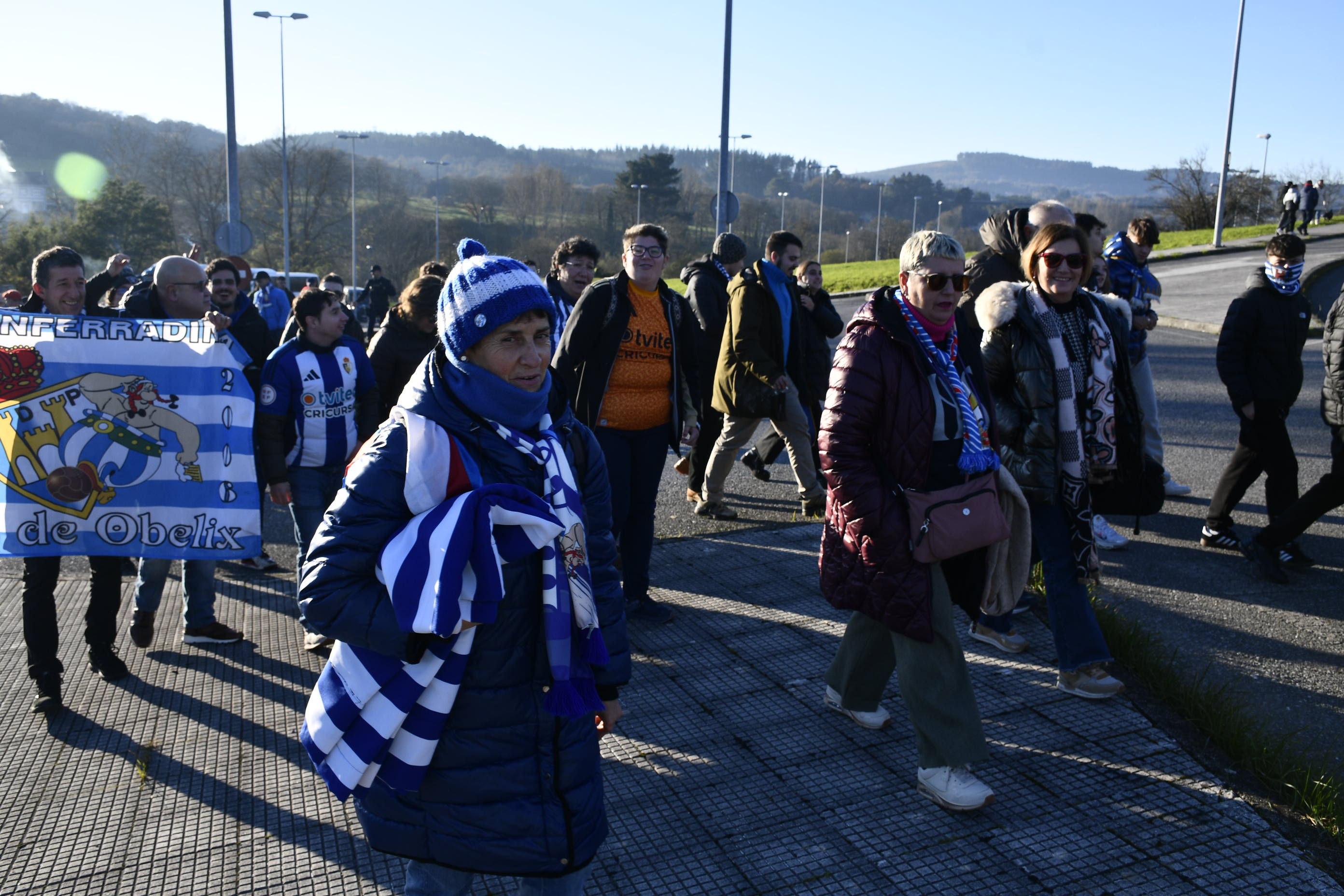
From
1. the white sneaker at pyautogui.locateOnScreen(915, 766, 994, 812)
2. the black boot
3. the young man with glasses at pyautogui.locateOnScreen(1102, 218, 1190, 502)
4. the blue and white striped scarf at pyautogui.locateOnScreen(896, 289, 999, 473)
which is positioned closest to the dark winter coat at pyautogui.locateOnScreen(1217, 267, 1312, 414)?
the young man with glasses at pyautogui.locateOnScreen(1102, 218, 1190, 502)

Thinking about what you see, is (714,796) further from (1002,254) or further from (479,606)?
(1002,254)

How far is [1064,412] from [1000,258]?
1.40 metres

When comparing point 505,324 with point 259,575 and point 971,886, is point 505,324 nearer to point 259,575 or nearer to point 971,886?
point 971,886

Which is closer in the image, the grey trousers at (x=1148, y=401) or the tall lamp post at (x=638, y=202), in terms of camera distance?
the grey trousers at (x=1148, y=401)

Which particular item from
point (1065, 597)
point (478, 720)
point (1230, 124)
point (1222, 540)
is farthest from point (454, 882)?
point (1230, 124)

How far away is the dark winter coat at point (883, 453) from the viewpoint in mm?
3402

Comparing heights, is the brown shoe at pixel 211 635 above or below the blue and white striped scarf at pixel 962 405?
below

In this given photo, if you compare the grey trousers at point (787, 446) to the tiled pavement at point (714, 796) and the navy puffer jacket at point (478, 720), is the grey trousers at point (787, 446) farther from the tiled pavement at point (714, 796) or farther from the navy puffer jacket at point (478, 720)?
the navy puffer jacket at point (478, 720)

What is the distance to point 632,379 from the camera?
519cm

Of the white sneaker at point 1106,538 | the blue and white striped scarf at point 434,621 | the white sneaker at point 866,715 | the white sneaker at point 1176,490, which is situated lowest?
the white sneaker at point 866,715

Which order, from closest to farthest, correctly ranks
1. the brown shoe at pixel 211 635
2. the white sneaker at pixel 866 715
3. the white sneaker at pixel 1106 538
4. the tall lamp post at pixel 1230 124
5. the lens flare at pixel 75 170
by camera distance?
the white sneaker at pixel 866 715 < the brown shoe at pixel 211 635 < the white sneaker at pixel 1106 538 < the tall lamp post at pixel 1230 124 < the lens flare at pixel 75 170

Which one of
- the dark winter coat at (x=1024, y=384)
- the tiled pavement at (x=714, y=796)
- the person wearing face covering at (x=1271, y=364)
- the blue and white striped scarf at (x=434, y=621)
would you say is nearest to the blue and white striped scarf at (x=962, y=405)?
the dark winter coat at (x=1024, y=384)

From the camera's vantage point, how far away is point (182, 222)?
72188 millimetres

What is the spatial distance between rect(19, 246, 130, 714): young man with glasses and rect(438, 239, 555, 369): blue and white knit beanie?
10.3 feet
